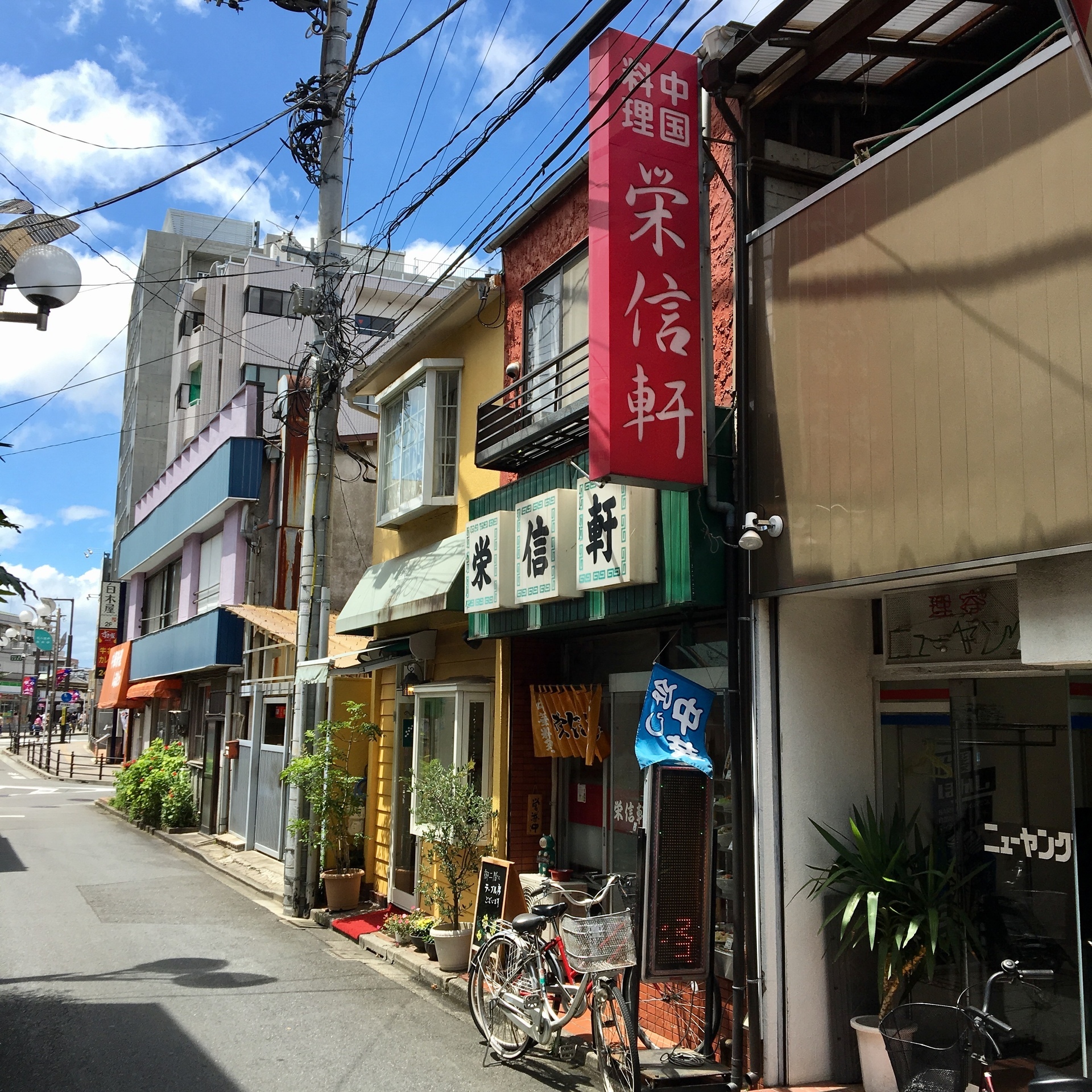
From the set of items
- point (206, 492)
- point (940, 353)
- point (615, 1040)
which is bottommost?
point (615, 1040)

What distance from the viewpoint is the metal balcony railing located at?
948cm

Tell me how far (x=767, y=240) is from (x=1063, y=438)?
10.4ft

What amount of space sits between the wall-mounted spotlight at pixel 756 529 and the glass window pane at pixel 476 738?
531 centimetres

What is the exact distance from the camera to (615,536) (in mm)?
8328

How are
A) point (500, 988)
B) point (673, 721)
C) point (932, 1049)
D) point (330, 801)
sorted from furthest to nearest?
point (330, 801)
point (500, 988)
point (673, 721)
point (932, 1049)

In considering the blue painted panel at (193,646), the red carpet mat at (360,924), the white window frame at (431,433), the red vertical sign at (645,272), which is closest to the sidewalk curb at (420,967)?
the red carpet mat at (360,924)

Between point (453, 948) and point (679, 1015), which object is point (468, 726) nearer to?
point (453, 948)

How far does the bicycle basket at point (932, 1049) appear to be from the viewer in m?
5.06

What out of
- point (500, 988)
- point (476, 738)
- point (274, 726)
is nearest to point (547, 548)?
point (476, 738)

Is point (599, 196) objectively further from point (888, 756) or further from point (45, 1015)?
point (45, 1015)

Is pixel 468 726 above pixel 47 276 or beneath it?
beneath

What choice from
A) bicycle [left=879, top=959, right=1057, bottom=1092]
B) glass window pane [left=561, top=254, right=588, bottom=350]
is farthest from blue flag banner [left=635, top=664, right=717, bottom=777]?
glass window pane [left=561, top=254, right=588, bottom=350]

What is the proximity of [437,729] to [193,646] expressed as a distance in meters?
14.1

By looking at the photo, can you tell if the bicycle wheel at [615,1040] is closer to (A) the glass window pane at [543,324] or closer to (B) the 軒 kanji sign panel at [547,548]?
(B) the 軒 kanji sign panel at [547,548]
